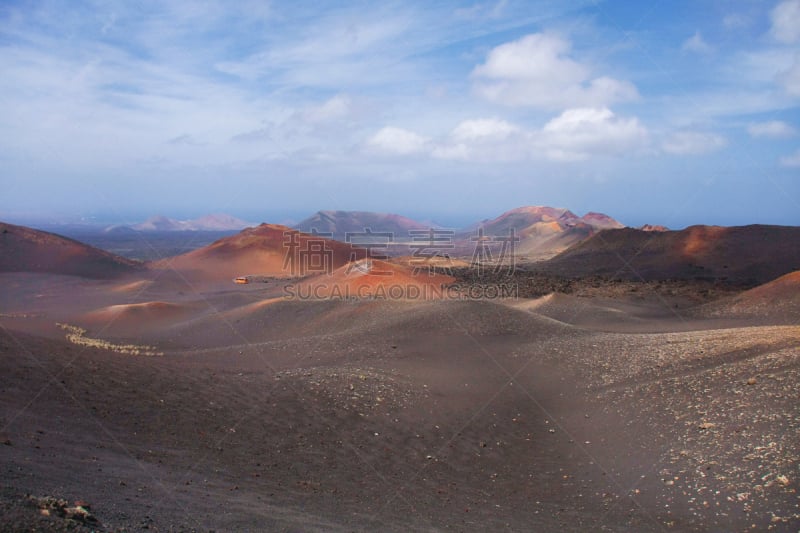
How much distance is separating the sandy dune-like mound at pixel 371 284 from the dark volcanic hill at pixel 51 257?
2022 centimetres

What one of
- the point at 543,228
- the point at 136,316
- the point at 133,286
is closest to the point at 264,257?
the point at 133,286

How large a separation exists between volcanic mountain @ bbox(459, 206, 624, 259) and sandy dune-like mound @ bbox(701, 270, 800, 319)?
131 feet

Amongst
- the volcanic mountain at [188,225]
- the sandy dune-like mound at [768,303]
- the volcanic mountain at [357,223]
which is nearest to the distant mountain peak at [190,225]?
the volcanic mountain at [188,225]

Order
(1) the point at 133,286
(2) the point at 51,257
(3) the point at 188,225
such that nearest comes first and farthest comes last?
1. (1) the point at 133,286
2. (2) the point at 51,257
3. (3) the point at 188,225

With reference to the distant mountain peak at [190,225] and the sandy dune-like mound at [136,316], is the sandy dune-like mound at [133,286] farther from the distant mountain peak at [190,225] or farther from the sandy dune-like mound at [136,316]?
the distant mountain peak at [190,225]

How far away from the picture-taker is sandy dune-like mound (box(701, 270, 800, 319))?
19094 millimetres

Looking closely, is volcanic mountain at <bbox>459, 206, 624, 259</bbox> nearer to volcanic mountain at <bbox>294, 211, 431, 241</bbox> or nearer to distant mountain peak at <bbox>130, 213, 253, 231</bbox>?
volcanic mountain at <bbox>294, 211, 431, 241</bbox>

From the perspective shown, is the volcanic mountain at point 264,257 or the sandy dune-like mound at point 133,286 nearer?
the sandy dune-like mound at point 133,286

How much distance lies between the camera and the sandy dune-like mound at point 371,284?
24750 mm

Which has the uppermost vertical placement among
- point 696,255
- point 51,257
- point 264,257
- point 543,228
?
point 543,228

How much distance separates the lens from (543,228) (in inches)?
3585

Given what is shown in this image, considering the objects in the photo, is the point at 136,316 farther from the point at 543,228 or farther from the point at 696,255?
the point at 543,228

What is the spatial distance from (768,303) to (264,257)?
37.2 metres

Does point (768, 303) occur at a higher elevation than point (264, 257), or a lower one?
lower
